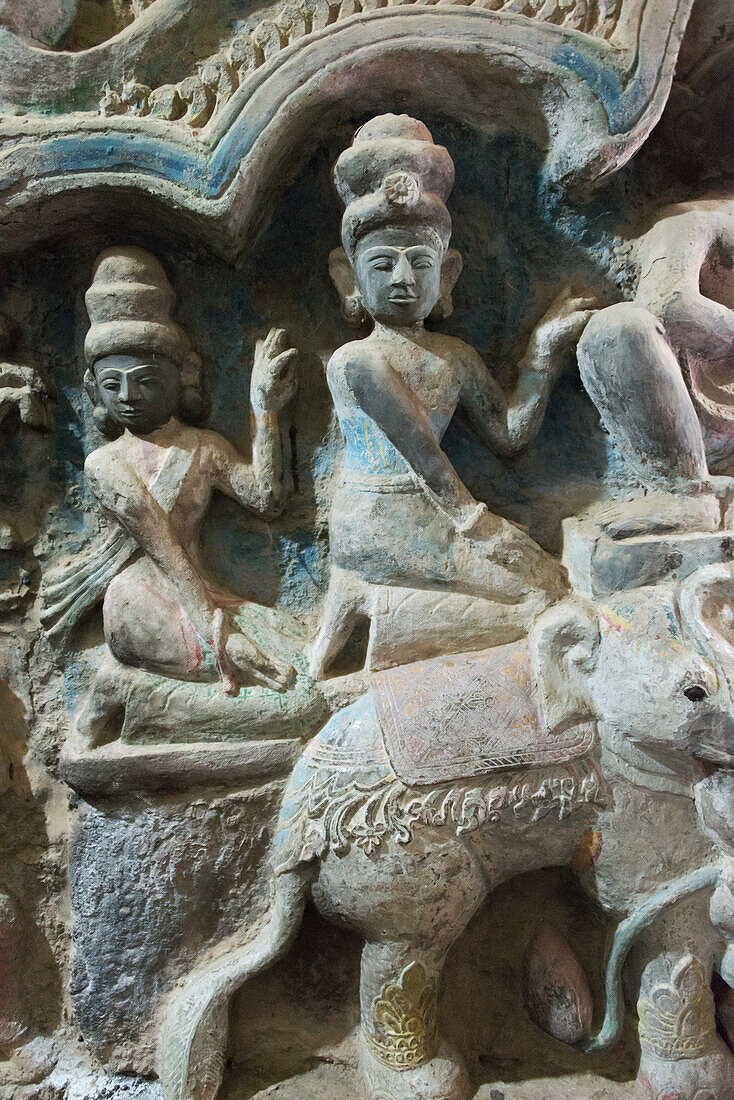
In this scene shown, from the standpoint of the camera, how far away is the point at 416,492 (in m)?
2.09

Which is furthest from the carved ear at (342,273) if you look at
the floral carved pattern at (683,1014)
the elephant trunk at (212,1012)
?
the floral carved pattern at (683,1014)

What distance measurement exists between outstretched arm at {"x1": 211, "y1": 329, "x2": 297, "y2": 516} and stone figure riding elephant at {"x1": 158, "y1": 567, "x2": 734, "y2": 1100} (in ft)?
2.07

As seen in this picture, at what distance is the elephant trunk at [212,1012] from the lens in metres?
1.97

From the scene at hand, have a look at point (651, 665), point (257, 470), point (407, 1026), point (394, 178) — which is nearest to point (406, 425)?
point (257, 470)

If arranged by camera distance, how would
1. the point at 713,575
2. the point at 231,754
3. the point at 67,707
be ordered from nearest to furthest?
the point at 713,575 < the point at 231,754 < the point at 67,707

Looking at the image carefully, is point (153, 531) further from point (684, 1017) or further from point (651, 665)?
point (684, 1017)

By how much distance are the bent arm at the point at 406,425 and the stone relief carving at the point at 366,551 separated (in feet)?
0.04

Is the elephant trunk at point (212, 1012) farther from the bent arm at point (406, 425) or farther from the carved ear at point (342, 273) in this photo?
the carved ear at point (342, 273)

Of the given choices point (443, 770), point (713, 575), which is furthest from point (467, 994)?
point (713, 575)

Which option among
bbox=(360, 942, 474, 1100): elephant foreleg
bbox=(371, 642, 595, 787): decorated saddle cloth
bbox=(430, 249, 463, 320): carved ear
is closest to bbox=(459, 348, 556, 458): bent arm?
bbox=(430, 249, 463, 320): carved ear

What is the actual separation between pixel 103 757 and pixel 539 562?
49.4 inches

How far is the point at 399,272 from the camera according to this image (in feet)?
6.52

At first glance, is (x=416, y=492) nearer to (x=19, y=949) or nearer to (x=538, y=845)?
Answer: (x=538, y=845)

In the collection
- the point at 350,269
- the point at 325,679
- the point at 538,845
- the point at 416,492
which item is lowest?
the point at 538,845
